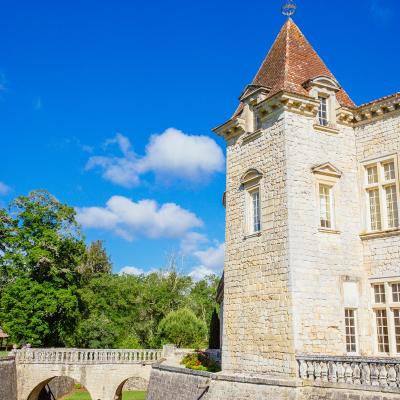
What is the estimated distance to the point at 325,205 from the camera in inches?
655

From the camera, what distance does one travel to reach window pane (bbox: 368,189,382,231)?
55.1 feet

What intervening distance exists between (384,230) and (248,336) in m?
5.63

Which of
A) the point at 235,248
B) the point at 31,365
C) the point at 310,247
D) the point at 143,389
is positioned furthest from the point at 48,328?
the point at 310,247

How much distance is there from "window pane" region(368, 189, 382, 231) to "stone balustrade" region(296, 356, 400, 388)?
546 cm

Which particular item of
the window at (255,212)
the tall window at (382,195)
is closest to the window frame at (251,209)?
the window at (255,212)

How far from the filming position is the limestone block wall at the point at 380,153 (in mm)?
15891

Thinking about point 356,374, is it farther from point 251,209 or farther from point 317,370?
point 251,209

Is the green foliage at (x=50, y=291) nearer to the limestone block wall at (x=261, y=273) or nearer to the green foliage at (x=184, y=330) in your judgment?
the green foliage at (x=184, y=330)

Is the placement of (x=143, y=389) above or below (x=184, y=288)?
below

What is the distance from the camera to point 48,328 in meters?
34.6

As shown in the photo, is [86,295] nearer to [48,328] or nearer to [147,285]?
[48,328]

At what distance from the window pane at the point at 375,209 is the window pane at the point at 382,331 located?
111 inches

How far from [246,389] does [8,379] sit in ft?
65.3

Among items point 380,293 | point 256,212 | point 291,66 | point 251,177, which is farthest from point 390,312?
point 291,66
